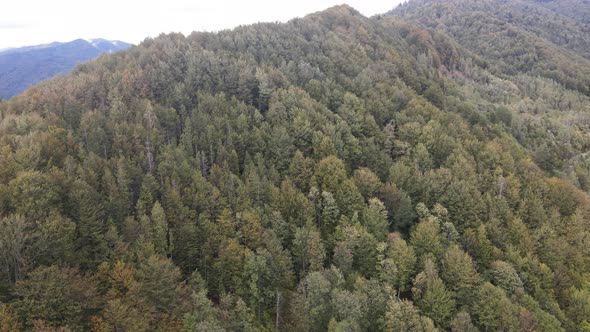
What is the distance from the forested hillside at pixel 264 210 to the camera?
184ft

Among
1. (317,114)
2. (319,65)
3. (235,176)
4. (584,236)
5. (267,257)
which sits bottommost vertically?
(584,236)

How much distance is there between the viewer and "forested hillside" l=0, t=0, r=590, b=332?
56062 millimetres

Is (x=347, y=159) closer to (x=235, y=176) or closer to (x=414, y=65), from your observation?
(x=235, y=176)

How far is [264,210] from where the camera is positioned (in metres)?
77.9

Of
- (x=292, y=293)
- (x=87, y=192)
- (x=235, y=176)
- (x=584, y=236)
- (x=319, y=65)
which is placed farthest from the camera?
(x=319, y=65)

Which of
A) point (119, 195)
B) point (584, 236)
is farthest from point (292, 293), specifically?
point (584, 236)

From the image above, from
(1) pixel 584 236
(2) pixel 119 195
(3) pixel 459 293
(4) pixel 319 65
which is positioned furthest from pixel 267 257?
(4) pixel 319 65

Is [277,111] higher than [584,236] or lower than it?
higher

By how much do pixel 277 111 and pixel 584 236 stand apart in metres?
81.7

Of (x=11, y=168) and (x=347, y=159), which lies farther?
(x=347, y=159)

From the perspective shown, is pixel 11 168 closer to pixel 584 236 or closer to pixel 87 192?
pixel 87 192

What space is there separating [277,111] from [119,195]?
1978 inches

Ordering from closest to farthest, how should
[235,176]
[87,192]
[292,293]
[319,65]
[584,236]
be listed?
1. [87,192]
2. [292,293]
3. [235,176]
4. [584,236]
5. [319,65]

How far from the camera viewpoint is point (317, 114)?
347 feet
